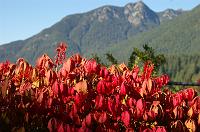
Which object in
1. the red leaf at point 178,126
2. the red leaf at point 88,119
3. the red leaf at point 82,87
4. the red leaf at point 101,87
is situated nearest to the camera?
the red leaf at point 88,119

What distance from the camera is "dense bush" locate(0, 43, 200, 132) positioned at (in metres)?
3.48

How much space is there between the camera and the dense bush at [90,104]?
11.4ft

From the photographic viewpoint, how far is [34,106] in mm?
3605

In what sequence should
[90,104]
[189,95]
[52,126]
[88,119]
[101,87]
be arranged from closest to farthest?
1. [52,126]
2. [88,119]
3. [90,104]
4. [101,87]
5. [189,95]

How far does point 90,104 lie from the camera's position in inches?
150

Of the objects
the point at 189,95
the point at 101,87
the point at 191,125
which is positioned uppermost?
the point at 101,87

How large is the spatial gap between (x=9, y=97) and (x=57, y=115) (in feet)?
1.35

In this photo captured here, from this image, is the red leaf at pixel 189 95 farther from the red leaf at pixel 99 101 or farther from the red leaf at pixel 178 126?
the red leaf at pixel 99 101

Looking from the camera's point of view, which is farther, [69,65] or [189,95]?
[69,65]

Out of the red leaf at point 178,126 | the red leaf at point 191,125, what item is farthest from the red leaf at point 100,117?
the red leaf at point 191,125

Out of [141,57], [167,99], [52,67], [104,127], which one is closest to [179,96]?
[167,99]

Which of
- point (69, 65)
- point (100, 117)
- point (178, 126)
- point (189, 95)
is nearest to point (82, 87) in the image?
point (100, 117)

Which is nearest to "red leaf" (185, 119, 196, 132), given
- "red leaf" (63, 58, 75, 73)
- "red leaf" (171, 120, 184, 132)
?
"red leaf" (171, 120, 184, 132)

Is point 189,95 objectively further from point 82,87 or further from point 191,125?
point 82,87
